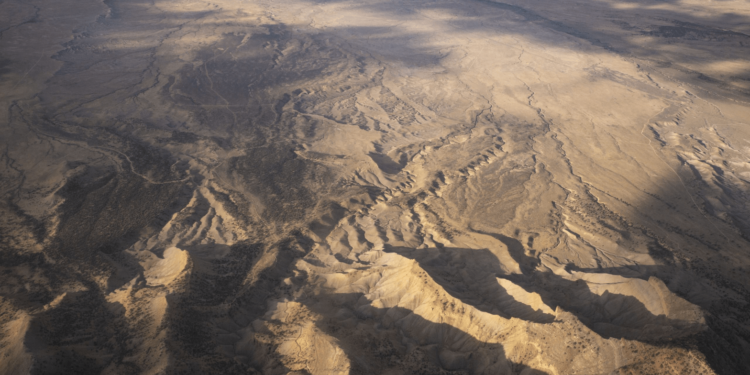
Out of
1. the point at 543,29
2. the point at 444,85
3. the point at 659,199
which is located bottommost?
the point at 659,199

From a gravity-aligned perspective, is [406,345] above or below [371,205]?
below

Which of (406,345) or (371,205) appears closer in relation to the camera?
(406,345)

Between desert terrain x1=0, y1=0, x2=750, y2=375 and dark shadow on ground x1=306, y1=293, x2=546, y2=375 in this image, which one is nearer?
dark shadow on ground x1=306, y1=293, x2=546, y2=375

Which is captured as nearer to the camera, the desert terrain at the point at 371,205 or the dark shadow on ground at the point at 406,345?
the dark shadow on ground at the point at 406,345

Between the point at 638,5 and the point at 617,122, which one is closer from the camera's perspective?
the point at 617,122

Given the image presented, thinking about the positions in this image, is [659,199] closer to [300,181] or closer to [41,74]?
[300,181]

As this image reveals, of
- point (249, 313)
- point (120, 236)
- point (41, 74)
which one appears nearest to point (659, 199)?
point (249, 313)

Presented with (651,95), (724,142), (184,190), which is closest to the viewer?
(184,190)

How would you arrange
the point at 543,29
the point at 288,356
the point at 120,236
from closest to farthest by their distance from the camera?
the point at 288,356
the point at 120,236
the point at 543,29
